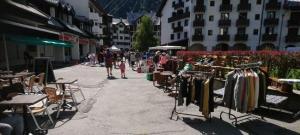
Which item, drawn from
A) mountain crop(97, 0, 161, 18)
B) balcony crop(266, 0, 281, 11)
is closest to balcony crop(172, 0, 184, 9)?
balcony crop(266, 0, 281, 11)

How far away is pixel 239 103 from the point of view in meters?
5.02

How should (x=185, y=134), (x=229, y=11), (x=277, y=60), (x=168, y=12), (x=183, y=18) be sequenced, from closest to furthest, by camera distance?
(x=185, y=134) → (x=277, y=60) → (x=229, y=11) → (x=183, y=18) → (x=168, y=12)

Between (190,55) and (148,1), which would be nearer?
(190,55)

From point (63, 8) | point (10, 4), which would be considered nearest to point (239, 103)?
point (10, 4)

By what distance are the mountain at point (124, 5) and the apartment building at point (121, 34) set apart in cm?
4481

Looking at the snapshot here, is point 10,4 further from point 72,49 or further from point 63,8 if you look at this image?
point 72,49

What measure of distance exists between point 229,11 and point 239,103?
40467mm

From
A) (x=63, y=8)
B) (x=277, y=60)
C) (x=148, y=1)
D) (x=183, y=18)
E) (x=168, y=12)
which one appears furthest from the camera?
(x=148, y=1)

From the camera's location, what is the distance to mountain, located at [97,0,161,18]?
14352cm

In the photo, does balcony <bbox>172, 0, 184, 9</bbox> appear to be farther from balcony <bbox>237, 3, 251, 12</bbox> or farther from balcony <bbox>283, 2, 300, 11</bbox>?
balcony <bbox>283, 2, 300, 11</bbox>

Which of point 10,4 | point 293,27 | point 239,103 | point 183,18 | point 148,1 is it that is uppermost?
point 148,1

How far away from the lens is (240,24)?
4069cm

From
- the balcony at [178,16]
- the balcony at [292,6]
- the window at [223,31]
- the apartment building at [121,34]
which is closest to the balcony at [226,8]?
the window at [223,31]

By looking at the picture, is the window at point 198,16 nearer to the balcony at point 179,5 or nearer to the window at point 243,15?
the balcony at point 179,5
